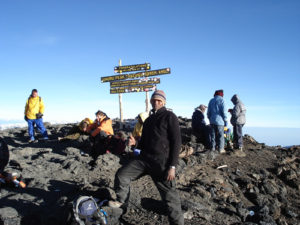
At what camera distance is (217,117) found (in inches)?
370

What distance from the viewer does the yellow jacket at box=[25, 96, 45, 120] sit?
10.7 metres

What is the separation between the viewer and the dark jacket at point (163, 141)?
3822mm

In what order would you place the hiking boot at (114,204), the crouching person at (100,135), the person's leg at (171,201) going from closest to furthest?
the person's leg at (171,201) → the hiking boot at (114,204) → the crouching person at (100,135)

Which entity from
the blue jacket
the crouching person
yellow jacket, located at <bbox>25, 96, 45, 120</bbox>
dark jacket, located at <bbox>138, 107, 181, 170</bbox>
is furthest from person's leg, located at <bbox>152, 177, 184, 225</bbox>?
yellow jacket, located at <bbox>25, 96, 45, 120</bbox>

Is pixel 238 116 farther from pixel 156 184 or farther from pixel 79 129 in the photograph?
pixel 156 184

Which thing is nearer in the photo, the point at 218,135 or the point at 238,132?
the point at 218,135

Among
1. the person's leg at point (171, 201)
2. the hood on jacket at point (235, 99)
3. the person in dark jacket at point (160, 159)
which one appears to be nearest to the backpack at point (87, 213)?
the person in dark jacket at point (160, 159)

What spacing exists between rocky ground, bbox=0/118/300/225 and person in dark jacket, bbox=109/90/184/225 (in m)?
0.81

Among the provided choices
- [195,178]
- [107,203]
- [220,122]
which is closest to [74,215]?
[107,203]

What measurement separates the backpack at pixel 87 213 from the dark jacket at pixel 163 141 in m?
1.15

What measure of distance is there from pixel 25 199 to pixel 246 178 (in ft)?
21.8

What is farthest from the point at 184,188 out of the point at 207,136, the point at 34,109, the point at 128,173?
the point at 34,109

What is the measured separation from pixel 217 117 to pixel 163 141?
19.9ft

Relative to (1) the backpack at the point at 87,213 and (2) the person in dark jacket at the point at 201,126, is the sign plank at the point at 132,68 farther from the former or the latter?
(1) the backpack at the point at 87,213
